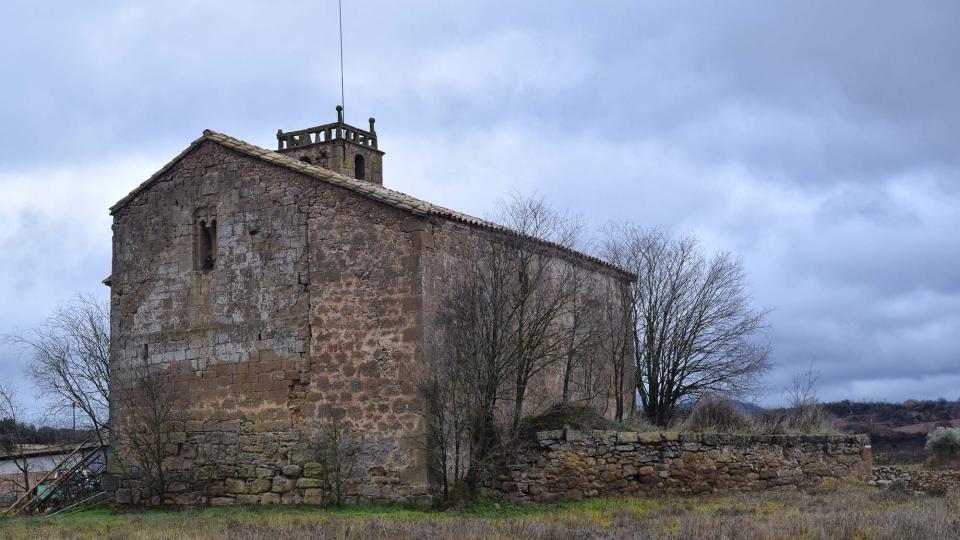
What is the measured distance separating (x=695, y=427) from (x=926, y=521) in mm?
8566

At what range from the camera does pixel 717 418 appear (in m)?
24.5

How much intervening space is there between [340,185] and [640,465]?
7958mm

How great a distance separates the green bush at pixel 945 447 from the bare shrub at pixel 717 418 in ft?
25.0

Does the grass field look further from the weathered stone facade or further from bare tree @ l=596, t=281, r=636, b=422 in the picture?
bare tree @ l=596, t=281, r=636, b=422

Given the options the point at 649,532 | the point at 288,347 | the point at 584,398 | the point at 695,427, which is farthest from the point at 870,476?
the point at 288,347

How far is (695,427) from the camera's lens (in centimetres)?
2277

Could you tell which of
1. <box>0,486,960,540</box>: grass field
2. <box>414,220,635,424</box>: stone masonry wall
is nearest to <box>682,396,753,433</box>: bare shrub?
<box>414,220,635,424</box>: stone masonry wall

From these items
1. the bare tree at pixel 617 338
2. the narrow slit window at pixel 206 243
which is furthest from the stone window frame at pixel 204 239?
the bare tree at pixel 617 338

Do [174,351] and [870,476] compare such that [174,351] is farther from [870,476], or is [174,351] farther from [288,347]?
[870,476]

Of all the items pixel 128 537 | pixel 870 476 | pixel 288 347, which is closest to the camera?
pixel 128 537

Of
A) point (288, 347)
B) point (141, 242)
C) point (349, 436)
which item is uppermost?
point (141, 242)

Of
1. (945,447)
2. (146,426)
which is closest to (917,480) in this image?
(945,447)

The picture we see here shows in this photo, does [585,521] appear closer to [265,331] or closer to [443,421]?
→ [443,421]

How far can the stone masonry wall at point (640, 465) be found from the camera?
765 inches
